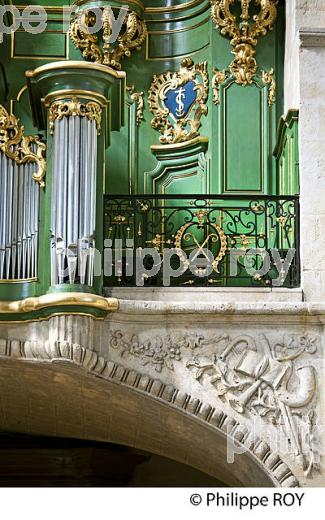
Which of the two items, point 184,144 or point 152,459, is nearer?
point 184,144

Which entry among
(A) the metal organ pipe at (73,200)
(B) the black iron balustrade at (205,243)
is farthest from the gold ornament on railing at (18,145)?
(B) the black iron balustrade at (205,243)

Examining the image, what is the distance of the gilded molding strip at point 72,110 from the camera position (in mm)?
13641

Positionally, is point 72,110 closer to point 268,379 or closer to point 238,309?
point 238,309

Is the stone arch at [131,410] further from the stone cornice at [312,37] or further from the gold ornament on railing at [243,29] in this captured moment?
the gold ornament on railing at [243,29]

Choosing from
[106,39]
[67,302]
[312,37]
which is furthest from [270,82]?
[67,302]

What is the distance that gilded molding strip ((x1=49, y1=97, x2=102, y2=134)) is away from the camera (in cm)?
1364

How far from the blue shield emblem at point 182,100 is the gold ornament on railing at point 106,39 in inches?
23.0

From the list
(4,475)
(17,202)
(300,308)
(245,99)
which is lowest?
(4,475)

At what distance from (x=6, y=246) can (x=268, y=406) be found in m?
2.56

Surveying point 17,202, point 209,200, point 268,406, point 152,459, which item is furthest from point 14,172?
point 152,459

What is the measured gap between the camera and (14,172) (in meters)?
13.8

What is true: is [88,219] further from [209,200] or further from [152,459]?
[152,459]

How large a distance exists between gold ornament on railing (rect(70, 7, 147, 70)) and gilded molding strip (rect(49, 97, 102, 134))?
1907 mm

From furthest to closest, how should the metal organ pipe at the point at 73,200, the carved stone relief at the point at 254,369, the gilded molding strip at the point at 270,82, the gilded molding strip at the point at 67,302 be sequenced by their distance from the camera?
the gilded molding strip at the point at 270,82
the metal organ pipe at the point at 73,200
the carved stone relief at the point at 254,369
the gilded molding strip at the point at 67,302
